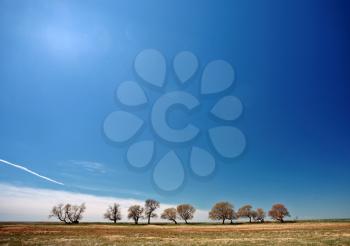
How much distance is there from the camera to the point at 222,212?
13300 cm

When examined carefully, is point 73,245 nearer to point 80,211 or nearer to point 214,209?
point 80,211

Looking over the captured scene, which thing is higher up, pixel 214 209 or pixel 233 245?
pixel 214 209

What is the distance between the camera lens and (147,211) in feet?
443

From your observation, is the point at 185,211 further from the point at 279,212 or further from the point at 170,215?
the point at 279,212

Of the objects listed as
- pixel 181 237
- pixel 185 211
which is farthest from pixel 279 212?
pixel 181 237

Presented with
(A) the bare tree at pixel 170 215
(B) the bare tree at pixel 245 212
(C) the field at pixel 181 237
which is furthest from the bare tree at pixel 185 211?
(C) the field at pixel 181 237

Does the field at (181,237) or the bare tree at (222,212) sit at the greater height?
the bare tree at (222,212)

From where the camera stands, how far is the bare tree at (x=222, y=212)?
133 metres

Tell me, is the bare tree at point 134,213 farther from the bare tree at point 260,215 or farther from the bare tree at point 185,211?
the bare tree at point 260,215

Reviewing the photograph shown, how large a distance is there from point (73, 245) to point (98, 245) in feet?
8.96

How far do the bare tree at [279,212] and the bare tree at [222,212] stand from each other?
944 inches

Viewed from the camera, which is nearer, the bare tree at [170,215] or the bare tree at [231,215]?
the bare tree at [231,215]

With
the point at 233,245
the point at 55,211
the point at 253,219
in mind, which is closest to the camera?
the point at 233,245

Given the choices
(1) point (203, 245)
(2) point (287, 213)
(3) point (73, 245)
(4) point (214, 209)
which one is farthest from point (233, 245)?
(2) point (287, 213)
